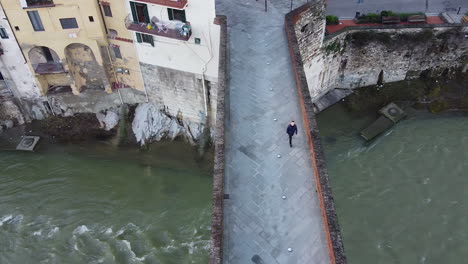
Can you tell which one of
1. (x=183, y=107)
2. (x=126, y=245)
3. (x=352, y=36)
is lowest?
(x=126, y=245)

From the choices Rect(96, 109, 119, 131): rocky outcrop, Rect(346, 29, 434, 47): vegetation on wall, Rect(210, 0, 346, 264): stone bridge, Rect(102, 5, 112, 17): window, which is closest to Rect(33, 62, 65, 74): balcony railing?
Rect(96, 109, 119, 131): rocky outcrop

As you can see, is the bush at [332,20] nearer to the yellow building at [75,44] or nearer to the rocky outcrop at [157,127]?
the rocky outcrop at [157,127]

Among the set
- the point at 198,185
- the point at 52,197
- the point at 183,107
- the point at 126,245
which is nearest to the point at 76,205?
the point at 52,197

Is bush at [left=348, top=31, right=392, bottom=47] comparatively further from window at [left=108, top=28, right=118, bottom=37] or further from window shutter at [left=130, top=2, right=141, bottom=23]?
window at [left=108, top=28, right=118, bottom=37]

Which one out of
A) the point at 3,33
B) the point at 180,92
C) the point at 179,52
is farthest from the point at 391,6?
the point at 3,33

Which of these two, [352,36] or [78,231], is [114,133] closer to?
[78,231]

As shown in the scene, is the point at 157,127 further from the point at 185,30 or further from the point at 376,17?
the point at 376,17

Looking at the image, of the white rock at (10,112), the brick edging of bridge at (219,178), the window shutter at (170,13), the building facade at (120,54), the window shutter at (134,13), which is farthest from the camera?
the white rock at (10,112)

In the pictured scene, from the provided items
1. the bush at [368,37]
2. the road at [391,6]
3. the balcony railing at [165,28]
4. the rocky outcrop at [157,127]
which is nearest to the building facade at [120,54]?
the balcony railing at [165,28]
